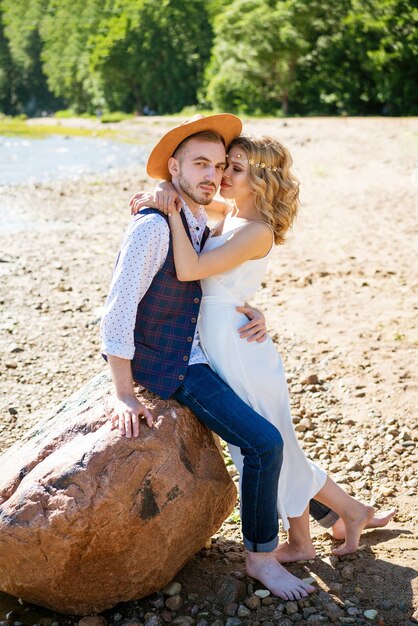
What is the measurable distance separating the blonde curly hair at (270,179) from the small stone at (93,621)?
2.21 metres

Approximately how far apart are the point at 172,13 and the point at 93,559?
70921mm

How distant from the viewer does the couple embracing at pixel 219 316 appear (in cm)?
398

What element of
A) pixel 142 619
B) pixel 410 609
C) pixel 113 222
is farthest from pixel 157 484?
pixel 113 222

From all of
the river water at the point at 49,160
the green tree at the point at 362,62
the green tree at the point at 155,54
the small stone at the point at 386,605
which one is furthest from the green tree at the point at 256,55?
the small stone at the point at 386,605

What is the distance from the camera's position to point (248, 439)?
13.1ft

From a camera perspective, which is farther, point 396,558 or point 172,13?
point 172,13

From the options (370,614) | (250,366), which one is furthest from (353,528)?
(250,366)

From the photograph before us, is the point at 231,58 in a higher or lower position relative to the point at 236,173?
lower

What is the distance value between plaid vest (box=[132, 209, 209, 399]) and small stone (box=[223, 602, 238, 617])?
3.68ft

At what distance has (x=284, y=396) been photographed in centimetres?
423

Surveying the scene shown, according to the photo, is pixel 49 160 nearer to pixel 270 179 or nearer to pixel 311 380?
pixel 311 380

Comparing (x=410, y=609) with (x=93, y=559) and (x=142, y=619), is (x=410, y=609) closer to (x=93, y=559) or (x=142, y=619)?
(x=142, y=619)

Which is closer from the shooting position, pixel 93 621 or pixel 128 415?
pixel 128 415

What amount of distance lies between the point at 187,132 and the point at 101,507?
1908 millimetres
